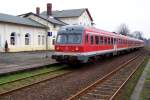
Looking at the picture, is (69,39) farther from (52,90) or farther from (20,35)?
(20,35)

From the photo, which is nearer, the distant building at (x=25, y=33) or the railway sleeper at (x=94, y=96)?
the railway sleeper at (x=94, y=96)

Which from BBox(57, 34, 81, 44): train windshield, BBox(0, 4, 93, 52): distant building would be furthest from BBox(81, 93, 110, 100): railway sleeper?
BBox(0, 4, 93, 52): distant building

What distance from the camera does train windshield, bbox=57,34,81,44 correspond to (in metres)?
17.5

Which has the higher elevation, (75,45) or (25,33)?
(25,33)

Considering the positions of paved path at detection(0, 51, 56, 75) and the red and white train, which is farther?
Result: the red and white train

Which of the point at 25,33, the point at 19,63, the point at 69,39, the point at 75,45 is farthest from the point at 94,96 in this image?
the point at 25,33

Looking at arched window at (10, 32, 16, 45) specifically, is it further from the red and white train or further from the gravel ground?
the gravel ground

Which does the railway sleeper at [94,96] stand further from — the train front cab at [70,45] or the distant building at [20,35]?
the distant building at [20,35]

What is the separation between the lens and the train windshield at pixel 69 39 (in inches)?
687

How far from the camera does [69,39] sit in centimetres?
1783

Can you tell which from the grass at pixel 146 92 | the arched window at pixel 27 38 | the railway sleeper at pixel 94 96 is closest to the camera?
A: the grass at pixel 146 92

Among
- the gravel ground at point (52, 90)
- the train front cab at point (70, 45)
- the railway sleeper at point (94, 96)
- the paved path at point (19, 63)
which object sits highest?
the train front cab at point (70, 45)

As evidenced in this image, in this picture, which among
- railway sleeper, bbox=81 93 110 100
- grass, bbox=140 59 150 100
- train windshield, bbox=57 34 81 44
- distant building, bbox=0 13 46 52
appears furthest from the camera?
distant building, bbox=0 13 46 52

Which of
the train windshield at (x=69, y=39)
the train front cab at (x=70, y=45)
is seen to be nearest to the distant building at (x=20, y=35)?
the train windshield at (x=69, y=39)
